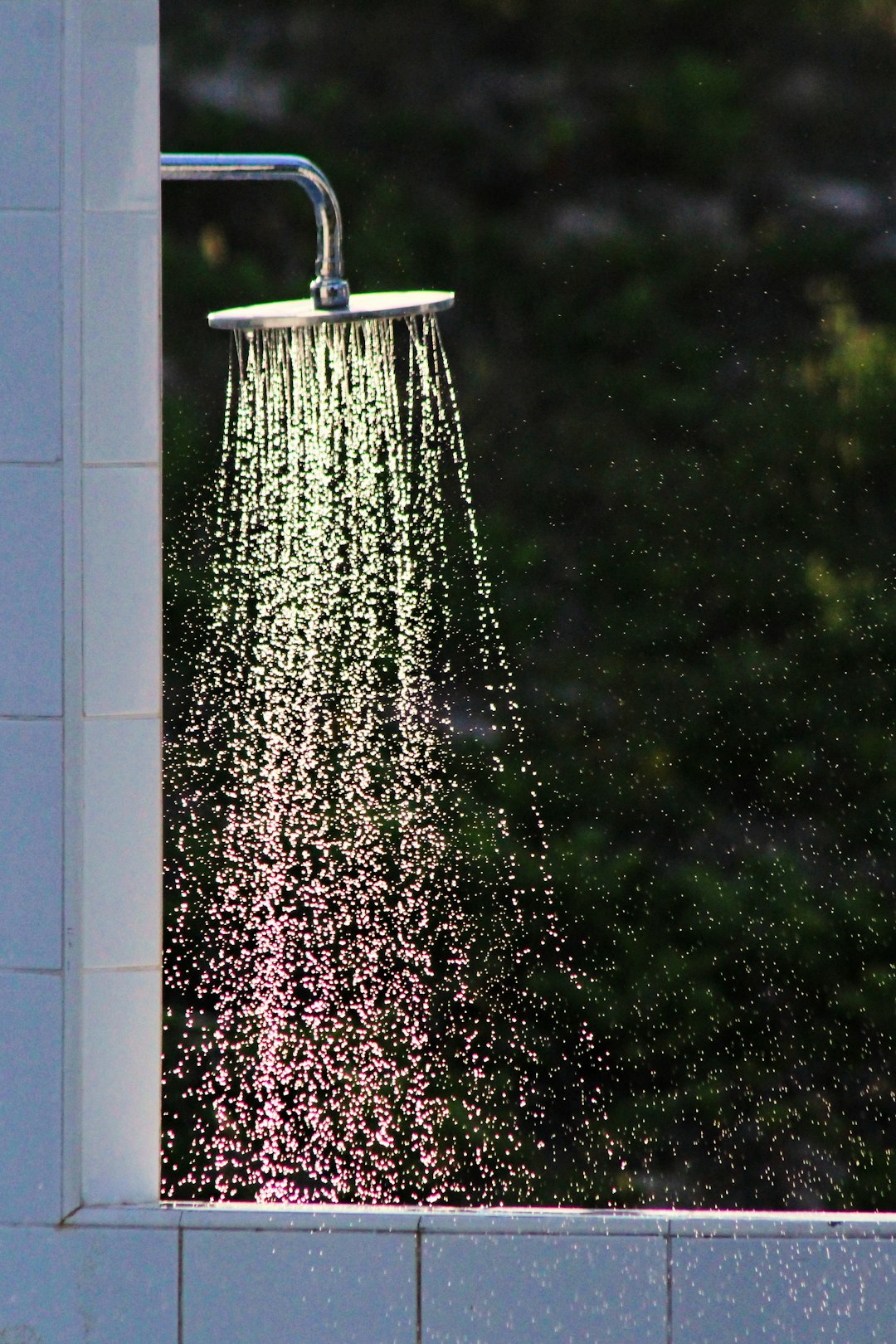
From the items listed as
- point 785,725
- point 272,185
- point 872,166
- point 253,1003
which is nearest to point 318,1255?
point 253,1003

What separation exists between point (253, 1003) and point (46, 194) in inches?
73.9

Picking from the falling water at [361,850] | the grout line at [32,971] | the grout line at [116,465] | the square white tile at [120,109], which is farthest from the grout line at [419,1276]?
the falling water at [361,850]

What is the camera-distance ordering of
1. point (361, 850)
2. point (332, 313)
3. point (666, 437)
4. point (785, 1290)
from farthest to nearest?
point (666, 437) → point (361, 850) → point (332, 313) → point (785, 1290)

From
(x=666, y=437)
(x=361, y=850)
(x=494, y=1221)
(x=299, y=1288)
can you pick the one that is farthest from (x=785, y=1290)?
(x=666, y=437)

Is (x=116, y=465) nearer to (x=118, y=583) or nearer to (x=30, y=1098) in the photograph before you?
(x=118, y=583)

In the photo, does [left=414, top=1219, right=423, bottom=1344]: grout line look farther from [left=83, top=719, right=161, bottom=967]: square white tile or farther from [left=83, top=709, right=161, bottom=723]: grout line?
[left=83, top=709, right=161, bottom=723]: grout line

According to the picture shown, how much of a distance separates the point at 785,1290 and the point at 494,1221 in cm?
17

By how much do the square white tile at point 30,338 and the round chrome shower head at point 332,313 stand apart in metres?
0.13

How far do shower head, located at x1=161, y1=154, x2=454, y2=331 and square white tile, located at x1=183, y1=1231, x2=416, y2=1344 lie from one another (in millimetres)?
560

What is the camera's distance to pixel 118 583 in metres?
0.85

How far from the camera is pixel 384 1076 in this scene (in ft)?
8.33

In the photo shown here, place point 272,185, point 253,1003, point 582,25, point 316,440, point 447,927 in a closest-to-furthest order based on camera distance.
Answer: point 316,440 → point 253,1003 → point 447,927 → point 272,185 → point 582,25

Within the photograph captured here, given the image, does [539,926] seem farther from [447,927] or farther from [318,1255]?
[318,1255]

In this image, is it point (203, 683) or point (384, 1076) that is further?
point (203, 683)
